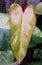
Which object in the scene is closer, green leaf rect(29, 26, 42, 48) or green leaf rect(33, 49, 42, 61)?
green leaf rect(29, 26, 42, 48)

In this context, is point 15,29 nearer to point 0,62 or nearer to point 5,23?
point 5,23

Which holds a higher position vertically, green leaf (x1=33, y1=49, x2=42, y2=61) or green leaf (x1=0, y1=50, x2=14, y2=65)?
green leaf (x1=0, y1=50, x2=14, y2=65)

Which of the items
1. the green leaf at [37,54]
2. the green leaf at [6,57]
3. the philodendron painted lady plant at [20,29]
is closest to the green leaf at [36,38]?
the philodendron painted lady plant at [20,29]

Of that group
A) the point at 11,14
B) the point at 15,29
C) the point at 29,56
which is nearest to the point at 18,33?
the point at 15,29

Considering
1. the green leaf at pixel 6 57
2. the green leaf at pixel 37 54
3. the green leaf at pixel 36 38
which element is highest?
the green leaf at pixel 36 38

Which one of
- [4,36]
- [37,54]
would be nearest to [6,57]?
[4,36]

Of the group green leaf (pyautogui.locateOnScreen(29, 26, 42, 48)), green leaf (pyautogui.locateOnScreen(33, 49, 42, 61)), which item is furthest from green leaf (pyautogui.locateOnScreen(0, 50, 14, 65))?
green leaf (pyautogui.locateOnScreen(33, 49, 42, 61))

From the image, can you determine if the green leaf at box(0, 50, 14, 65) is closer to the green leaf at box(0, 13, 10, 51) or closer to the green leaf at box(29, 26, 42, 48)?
the green leaf at box(0, 13, 10, 51)

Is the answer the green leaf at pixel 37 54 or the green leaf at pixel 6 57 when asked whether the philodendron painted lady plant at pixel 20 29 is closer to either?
the green leaf at pixel 6 57
